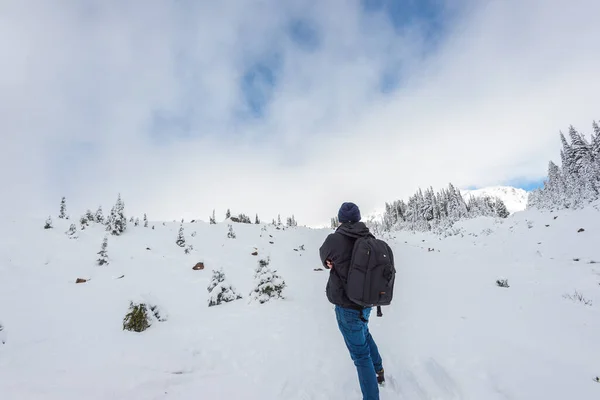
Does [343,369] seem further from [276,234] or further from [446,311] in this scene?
[276,234]

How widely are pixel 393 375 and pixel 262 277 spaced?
7.51 m

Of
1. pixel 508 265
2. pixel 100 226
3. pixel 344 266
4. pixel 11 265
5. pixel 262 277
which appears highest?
pixel 100 226

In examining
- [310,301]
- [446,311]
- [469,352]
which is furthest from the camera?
[310,301]

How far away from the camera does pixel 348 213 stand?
12.3 feet

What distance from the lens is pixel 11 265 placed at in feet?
46.7

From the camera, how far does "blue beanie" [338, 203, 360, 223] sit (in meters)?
3.71

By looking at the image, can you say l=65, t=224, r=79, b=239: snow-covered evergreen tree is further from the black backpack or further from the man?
the black backpack

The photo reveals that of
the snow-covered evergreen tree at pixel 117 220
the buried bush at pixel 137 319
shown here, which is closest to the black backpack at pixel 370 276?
the buried bush at pixel 137 319

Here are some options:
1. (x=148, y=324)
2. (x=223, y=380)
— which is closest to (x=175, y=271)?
(x=148, y=324)

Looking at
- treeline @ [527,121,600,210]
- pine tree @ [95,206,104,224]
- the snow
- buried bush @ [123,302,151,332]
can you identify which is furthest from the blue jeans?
pine tree @ [95,206,104,224]

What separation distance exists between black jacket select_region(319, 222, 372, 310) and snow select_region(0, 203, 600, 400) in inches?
71.0

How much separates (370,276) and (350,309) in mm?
579

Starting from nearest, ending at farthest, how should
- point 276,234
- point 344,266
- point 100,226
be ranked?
point 344,266 < point 100,226 < point 276,234

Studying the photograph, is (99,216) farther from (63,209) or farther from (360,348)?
(360,348)
